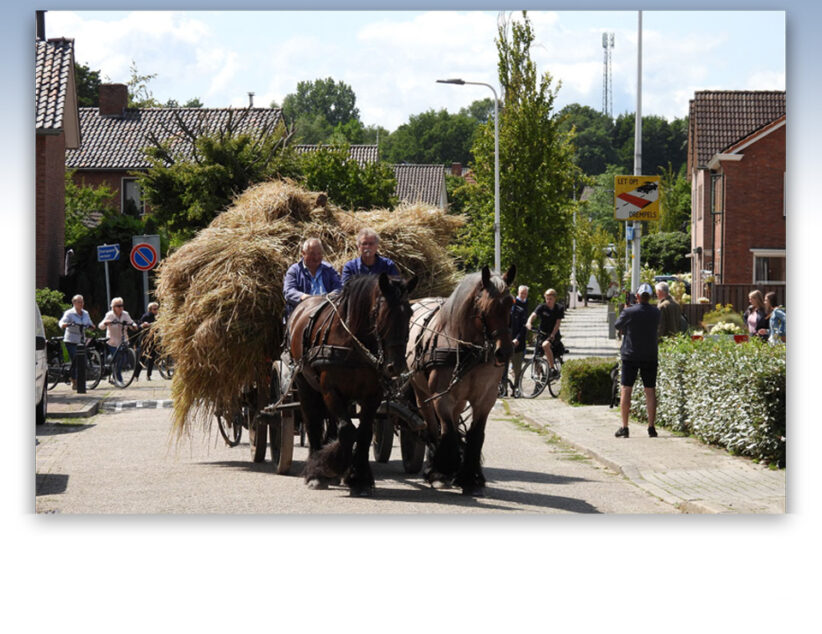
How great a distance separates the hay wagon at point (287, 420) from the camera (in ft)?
33.7

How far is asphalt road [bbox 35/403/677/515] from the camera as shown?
937cm

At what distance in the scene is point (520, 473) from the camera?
38.5ft

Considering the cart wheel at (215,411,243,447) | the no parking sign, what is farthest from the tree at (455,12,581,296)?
the cart wheel at (215,411,243,447)

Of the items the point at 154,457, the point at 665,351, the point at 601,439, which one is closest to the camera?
the point at 154,457

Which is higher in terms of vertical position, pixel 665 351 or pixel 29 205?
pixel 29 205

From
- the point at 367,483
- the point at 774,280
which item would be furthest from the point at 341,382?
the point at 774,280

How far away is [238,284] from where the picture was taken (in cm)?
1098

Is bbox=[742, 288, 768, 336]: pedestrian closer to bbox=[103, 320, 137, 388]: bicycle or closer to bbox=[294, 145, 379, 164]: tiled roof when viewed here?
bbox=[103, 320, 137, 388]: bicycle

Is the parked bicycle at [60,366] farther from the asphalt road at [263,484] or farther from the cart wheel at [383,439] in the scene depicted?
the cart wheel at [383,439]

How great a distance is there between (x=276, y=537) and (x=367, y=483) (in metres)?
1.38

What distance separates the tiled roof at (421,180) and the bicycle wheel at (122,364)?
2128cm

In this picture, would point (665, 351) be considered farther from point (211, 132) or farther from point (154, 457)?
point (211, 132)

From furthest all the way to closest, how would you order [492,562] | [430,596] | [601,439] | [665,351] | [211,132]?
1. [211,132]
2. [665,351]
3. [601,439]
4. [492,562]
5. [430,596]

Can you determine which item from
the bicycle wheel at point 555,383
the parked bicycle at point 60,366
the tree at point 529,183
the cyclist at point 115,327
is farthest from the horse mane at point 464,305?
the tree at point 529,183
